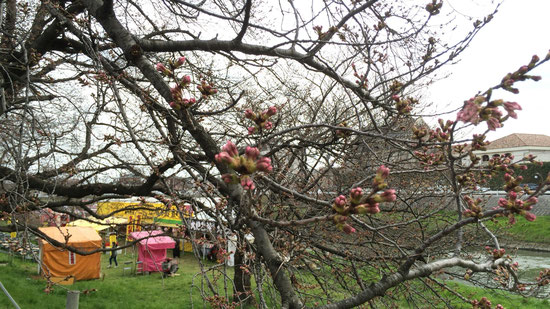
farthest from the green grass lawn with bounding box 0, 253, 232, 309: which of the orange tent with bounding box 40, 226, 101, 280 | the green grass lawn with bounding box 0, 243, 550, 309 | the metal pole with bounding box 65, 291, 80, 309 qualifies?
the metal pole with bounding box 65, 291, 80, 309

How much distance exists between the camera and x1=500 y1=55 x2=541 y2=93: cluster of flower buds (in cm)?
142

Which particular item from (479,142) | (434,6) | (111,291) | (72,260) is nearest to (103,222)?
(111,291)

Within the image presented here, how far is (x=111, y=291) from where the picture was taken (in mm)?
11508

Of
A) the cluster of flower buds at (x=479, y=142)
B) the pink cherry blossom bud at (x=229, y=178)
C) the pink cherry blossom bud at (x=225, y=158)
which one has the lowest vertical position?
the pink cherry blossom bud at (x=229, y=178)

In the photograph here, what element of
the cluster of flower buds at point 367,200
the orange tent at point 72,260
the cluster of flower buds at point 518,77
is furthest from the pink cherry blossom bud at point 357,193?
the orange tent at point 72,260

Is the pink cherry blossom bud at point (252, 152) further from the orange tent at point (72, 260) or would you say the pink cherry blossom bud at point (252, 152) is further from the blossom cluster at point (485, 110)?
Result: the orange tent at point (72, 260)

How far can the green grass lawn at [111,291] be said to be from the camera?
32.7 feet

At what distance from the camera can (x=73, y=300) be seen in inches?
178

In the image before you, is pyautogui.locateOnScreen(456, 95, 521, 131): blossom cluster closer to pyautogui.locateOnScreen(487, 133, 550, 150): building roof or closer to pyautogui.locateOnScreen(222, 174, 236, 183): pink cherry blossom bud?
pyautogui.locateOnScreen(222, 174, 236, 183): pink cherry blossom bud

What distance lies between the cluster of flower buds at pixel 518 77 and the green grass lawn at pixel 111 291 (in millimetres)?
7541

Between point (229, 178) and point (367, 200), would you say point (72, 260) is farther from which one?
point (367, 200)

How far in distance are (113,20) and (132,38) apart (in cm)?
24

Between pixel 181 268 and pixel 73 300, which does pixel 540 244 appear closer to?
pixel 181 268

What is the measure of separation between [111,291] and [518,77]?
12.4 metres
